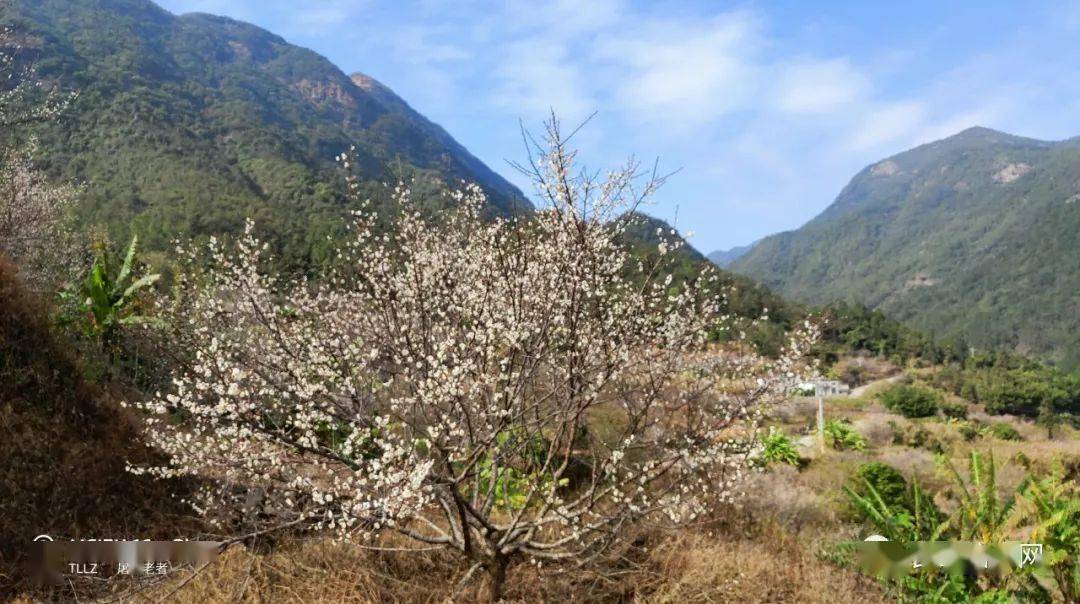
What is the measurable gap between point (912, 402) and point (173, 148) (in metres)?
63.0

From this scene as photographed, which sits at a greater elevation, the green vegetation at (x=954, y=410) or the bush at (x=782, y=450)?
the bush at (x=782, y=450)

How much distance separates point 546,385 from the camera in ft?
24.3

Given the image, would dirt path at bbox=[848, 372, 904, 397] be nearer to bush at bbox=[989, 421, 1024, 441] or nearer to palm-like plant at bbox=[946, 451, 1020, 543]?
bush at bbox=[989, 421, 1024, 441]

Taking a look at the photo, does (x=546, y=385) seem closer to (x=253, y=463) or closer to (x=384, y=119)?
(x=253, y=463)

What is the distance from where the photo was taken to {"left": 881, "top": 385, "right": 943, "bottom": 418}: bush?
43781 millimetres

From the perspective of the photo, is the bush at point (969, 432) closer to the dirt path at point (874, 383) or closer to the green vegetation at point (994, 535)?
the dirt path at point (874, 383)

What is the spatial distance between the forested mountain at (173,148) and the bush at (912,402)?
102 feet

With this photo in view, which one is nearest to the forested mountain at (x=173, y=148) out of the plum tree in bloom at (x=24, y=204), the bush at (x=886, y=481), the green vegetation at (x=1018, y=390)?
the plum tree in bloom at (x=24, y=204)

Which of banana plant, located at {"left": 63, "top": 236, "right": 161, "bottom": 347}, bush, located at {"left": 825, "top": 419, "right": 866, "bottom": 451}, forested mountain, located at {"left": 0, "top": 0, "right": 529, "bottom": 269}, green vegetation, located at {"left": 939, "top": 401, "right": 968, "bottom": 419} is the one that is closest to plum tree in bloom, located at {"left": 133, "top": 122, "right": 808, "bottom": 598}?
forested mountain, located at {"left": 0, "top": 0, "right": 529, "bottom": 269}

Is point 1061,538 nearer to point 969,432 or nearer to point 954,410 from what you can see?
point 969,432

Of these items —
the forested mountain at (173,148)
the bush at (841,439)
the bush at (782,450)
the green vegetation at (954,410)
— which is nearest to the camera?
the bush at (782,450)

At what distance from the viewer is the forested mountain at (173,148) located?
37938 millimetres

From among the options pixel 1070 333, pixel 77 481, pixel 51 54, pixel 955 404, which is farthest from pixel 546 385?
pixel 1070 333

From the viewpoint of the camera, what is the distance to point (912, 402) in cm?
4406
